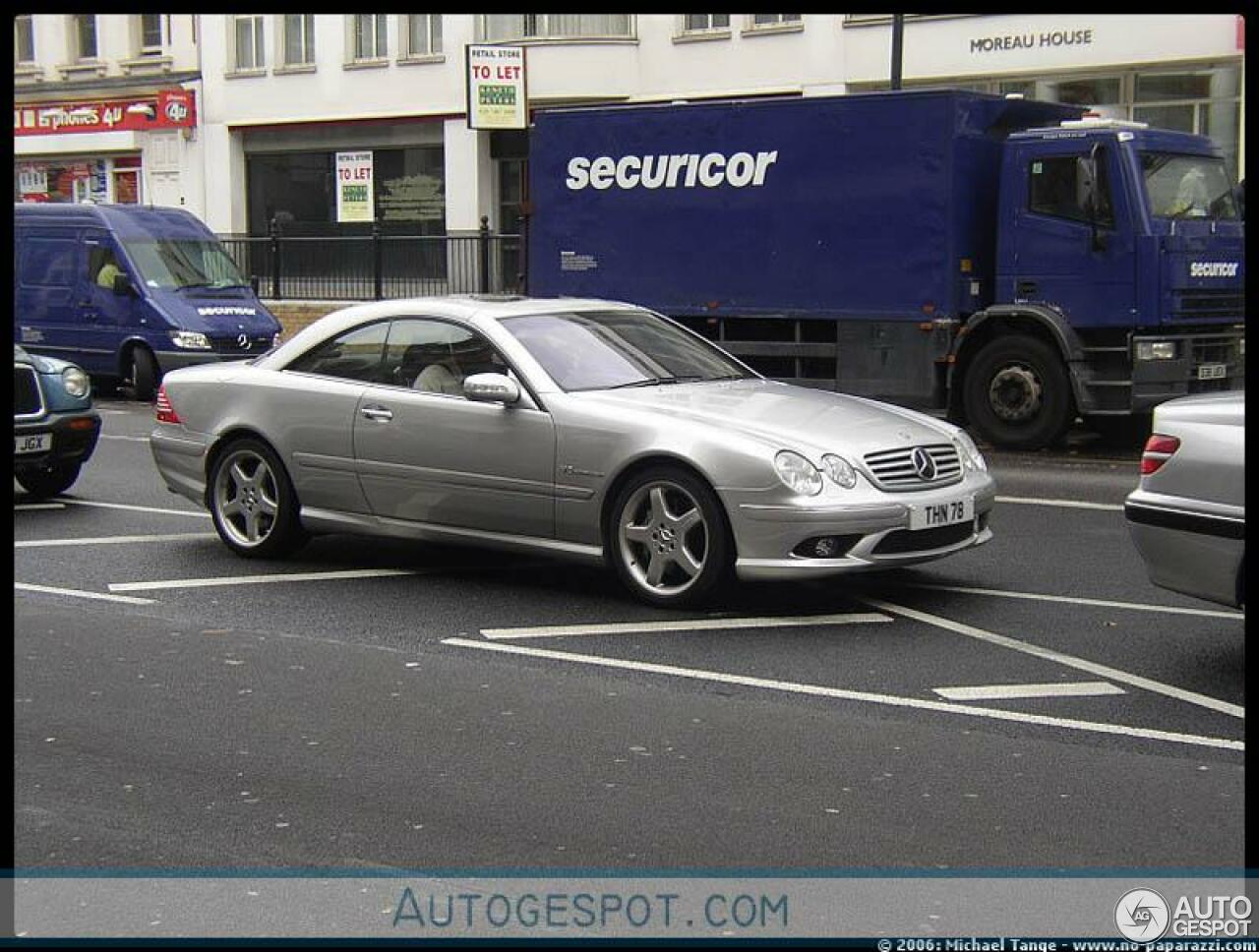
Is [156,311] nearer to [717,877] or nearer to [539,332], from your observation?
[539,332]

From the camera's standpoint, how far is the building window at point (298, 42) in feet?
126

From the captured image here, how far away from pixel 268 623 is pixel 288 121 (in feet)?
104

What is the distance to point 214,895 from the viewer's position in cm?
488

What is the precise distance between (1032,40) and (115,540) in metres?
21.7

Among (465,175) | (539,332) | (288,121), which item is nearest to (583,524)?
(539,332)

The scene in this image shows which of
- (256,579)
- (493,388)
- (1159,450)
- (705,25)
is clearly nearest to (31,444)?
(256,579)

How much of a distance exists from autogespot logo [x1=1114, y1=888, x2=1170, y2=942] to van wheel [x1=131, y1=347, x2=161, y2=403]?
17.9 meters

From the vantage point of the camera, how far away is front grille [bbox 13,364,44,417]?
1252cm

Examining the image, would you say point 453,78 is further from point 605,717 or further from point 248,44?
point 605,717

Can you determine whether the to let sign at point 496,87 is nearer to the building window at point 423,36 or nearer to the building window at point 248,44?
the building window at point 423,36

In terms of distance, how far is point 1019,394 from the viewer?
16422 mm

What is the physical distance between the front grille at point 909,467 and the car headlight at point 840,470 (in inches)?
3.6

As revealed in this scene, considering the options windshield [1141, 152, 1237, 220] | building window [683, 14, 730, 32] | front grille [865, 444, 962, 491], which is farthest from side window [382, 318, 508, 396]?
building window [683, 14, 730, 32]

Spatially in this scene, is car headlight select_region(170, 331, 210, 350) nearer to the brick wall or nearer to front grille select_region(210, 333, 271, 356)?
front grille select_region(210, 333, 271, 356)
